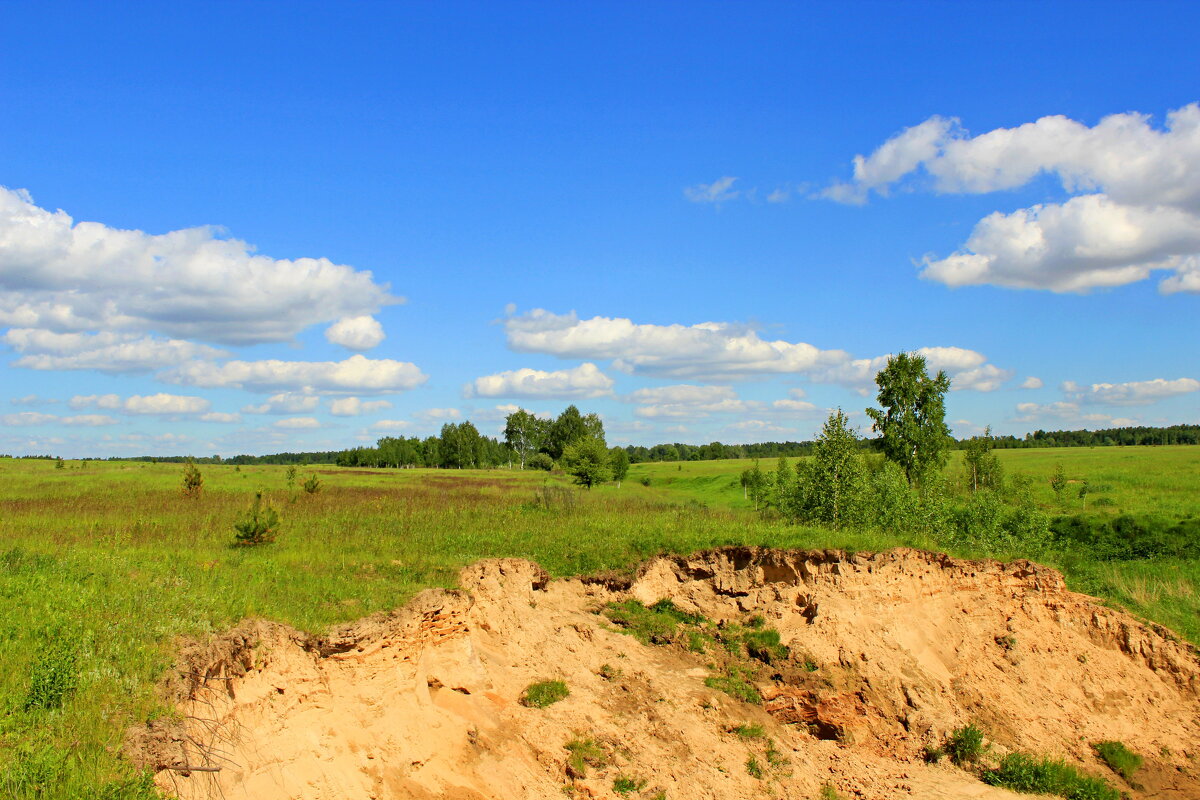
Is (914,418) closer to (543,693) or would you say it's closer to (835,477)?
(835,477)

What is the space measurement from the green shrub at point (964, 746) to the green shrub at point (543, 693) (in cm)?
702

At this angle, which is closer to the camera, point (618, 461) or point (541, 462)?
point (618, 461)

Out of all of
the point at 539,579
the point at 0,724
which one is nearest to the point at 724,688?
the point at 539,579

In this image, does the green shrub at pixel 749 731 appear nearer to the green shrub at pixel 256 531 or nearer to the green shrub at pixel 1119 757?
the green shrub at pixel 1119 757

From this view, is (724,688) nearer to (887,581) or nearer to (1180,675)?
(887,581)

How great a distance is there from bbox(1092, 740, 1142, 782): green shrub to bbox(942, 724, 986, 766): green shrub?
2.95 meters

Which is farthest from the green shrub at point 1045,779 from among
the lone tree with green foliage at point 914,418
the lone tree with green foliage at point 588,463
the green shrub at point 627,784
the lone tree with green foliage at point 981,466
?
the lone tree with green foliage at point 588,463

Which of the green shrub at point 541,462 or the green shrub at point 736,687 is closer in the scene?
the green shrub at point 736,687

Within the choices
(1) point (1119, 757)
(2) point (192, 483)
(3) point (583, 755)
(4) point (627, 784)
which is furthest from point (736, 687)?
(2) point (192, 483)

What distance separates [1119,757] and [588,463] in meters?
35.7

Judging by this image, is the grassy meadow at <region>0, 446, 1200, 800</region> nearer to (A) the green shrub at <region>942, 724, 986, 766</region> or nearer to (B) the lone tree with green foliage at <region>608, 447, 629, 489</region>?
(A) the green shrub at <region>942, 724, 986, 766</region>

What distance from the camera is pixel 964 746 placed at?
12164 millimetres

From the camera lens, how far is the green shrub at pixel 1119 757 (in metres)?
13.0

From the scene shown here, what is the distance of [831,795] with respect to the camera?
34.5 feet
